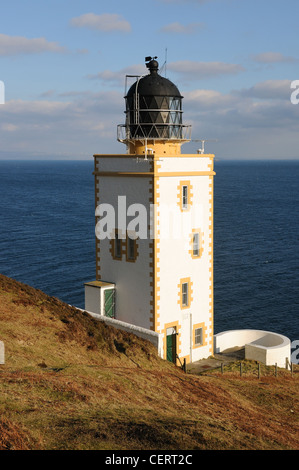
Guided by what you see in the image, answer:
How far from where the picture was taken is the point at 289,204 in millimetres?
155000

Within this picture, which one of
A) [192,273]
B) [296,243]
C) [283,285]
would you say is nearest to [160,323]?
[192,273]

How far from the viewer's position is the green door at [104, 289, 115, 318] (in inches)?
1185

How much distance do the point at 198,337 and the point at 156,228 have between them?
297 inches

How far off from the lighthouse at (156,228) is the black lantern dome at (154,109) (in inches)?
2.2

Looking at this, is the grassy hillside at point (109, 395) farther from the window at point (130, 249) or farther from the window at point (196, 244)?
the window at point (196, 244)

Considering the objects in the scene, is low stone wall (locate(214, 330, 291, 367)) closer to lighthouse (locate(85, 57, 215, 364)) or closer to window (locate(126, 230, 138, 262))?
lighthouse (locate(85, 57, 215, 364))

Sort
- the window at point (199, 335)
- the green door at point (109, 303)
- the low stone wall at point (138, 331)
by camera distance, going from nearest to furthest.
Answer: the low stone wall at point (138, 331)
the green door at point (109, 303)
the window at point (199, 335)

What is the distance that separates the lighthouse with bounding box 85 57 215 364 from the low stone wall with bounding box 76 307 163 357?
2.92 feet

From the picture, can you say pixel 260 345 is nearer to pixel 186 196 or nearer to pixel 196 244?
pixel 196 244

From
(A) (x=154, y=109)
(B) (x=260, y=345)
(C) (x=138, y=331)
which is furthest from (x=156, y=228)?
(B) (x=260, y=345)

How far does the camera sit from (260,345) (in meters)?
32.4

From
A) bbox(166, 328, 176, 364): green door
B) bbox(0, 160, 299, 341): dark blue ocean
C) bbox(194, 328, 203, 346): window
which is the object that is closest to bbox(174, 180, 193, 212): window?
bbox(166, 328, 176, 364): green door

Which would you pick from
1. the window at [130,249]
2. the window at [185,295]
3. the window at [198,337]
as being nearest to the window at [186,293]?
the window at [185,295]

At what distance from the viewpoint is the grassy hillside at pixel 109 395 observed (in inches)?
567
